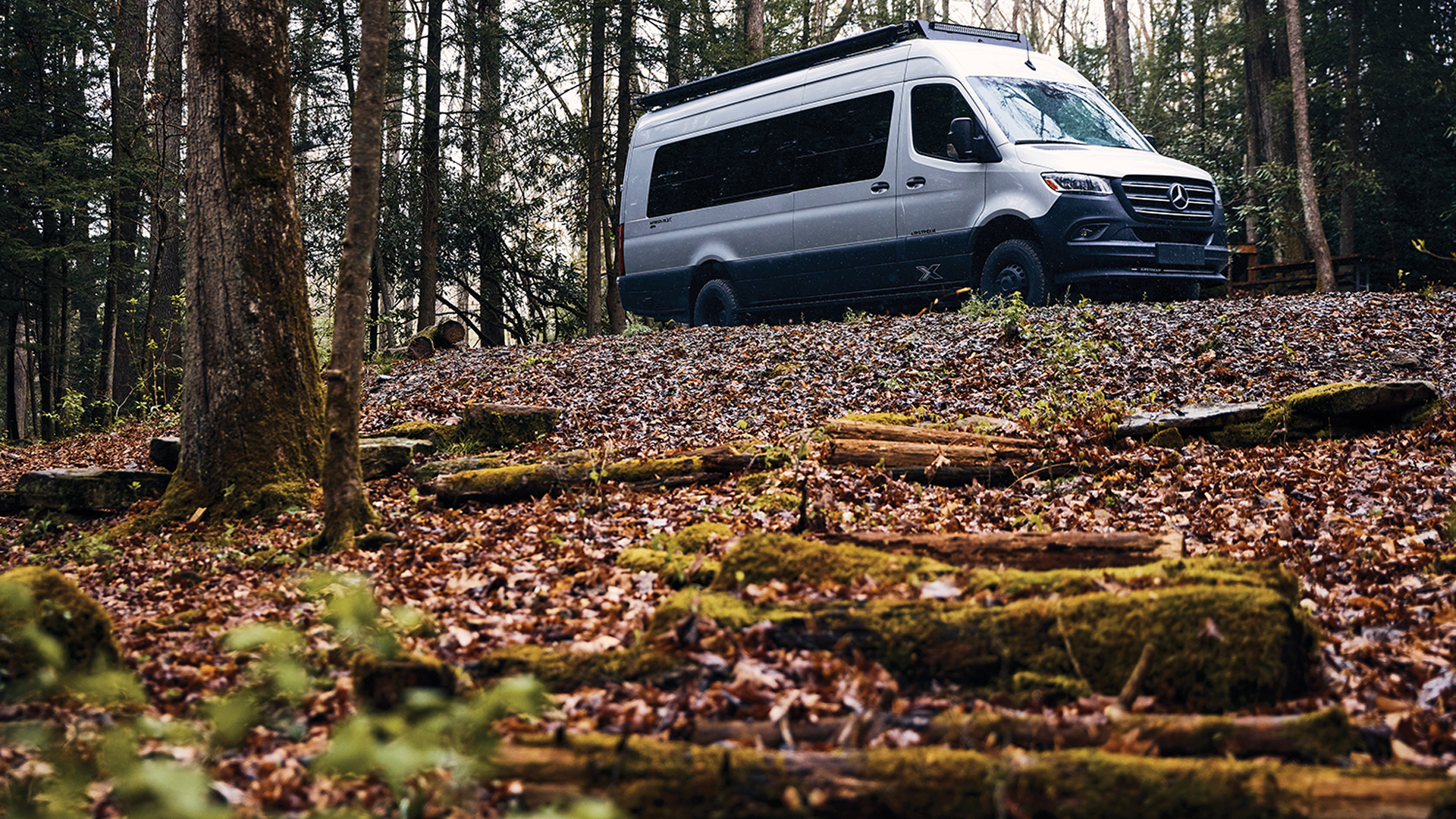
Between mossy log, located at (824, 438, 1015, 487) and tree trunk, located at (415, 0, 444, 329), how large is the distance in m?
11.8

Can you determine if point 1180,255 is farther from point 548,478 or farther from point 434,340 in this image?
point 434,340

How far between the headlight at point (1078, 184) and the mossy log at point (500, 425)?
5.37 m

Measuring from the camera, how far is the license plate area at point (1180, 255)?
10180 mm

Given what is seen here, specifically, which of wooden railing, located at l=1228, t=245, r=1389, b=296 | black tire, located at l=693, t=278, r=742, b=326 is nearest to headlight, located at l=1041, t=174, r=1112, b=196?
black tire, located at l=693, t=278, r=742, b=326

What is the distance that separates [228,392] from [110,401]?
34.9ft

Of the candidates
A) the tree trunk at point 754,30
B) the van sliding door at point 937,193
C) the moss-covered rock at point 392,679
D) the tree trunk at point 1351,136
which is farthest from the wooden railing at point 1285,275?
the moss-covered rock at point 392,679

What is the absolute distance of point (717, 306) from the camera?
43.4 ft

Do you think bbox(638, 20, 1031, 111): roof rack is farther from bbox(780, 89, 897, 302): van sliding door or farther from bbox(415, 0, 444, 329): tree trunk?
bbox(415, 0, 444, 329): tree trunk

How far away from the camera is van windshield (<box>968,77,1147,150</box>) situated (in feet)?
34.2

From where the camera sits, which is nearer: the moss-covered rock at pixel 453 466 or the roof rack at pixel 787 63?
the moss-covered rock at pixel 453 466

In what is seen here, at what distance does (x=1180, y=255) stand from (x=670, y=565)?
7.85m

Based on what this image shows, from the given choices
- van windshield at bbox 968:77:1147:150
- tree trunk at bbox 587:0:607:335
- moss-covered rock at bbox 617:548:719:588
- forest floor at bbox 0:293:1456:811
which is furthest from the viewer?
tree trunk at bbox 587:0:607:335

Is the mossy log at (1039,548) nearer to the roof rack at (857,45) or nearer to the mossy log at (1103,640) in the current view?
the mossy log at (1103,640)

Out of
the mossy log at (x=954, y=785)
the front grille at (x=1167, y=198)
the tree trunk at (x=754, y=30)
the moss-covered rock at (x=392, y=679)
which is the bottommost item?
the mossy log at (x=954, y=785)
